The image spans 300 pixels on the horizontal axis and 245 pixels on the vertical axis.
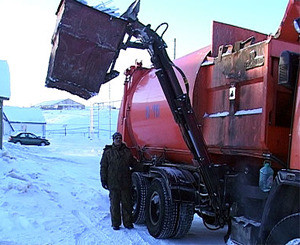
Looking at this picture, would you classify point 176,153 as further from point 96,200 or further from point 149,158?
point 96,200

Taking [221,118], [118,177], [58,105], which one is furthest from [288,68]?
[58,105]

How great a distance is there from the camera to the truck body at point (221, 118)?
329 cm

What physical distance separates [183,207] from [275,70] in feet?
8.76

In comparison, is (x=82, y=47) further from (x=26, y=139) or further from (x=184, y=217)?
(x=26, y=139)

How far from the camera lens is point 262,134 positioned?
12.6 ft

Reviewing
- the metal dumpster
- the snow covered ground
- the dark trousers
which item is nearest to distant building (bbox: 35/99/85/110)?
the snow covered ground

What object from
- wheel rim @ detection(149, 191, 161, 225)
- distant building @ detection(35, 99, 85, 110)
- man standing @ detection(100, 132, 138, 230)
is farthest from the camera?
distant building @ detection(35, 99, 85, 110)

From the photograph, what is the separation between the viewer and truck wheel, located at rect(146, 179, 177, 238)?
5578mm

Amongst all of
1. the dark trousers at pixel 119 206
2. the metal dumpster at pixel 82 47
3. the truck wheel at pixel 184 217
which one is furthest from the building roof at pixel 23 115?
the metal dumpster at pixel 82 47

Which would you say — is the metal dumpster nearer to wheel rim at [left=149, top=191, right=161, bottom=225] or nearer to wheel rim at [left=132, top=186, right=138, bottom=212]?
wheel rim at [left=149, top=191, right=161, bottom=225]

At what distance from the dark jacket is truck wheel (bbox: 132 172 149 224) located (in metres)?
0.22

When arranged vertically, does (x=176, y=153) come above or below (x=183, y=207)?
above

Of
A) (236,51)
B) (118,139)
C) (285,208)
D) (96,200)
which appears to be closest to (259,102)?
(236,51)

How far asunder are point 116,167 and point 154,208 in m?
0.98
